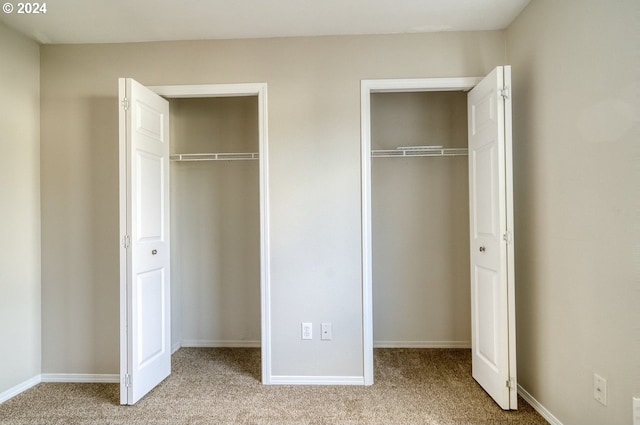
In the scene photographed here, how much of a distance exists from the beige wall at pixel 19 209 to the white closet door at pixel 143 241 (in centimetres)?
90

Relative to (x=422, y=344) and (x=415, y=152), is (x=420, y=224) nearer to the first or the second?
(x=415, y=152)

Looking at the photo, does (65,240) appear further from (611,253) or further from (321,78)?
(611,253)

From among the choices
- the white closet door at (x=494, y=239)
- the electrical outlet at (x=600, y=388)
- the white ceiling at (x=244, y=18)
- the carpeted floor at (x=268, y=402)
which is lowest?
the carpeted floor at (x=268, y=402)

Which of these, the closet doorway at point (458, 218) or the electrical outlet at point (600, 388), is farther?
the closet doorway at point (458, 218)

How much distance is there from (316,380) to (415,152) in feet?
6.99

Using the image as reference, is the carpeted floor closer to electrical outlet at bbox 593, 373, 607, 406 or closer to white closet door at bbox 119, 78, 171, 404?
white closet door at bbox 119, 78, 171, 404

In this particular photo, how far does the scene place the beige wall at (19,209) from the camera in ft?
8.05

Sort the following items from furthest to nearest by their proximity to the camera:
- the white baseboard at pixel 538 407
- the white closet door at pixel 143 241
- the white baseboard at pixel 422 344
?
the white baseboard at pixel 422 344 < the white closet door at pixel 143 241 < the white baseboard at pixel 538 407

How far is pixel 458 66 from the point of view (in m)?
2.58

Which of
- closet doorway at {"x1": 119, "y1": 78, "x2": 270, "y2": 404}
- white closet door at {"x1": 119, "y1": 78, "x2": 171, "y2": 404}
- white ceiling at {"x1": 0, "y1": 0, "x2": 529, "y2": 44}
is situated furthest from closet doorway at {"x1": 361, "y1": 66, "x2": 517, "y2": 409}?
white closet door at {"x1": 119, "y1": 78, "x2": 171, "y2": 404}

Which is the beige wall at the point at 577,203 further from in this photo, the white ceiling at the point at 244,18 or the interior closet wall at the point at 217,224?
the interior closet wall at the point at 217,224

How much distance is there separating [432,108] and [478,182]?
1224mm

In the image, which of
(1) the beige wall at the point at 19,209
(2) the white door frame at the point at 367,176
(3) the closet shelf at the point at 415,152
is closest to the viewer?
(1) the beige wall at the point at 19,209

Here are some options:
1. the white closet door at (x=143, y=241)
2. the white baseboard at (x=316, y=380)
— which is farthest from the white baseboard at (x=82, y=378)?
the white baseboard at (x=316, y=380)
